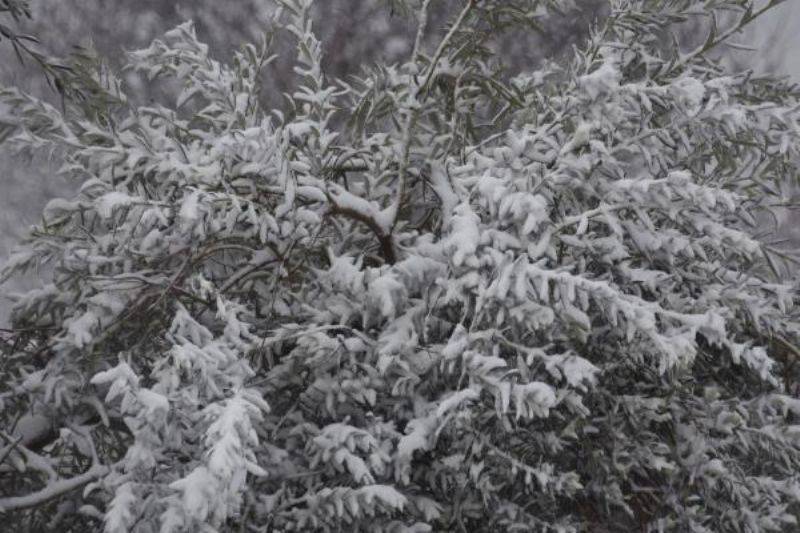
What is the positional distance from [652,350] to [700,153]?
3.61 ft

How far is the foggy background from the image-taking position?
1071cm

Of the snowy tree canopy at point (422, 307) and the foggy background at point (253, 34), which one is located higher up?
the snowy tree canopy at point (422, 307)

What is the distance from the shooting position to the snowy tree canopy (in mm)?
2689

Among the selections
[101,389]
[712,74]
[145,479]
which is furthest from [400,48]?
[145,479]

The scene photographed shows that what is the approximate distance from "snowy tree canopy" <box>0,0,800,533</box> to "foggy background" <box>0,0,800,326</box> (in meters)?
7.09

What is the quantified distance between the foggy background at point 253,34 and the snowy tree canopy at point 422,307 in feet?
23.3

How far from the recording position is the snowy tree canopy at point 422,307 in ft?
8.82

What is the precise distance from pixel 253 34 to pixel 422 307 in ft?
31.3

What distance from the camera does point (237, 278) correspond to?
342cm

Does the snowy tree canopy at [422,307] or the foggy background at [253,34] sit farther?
the foggy background at [253,34]

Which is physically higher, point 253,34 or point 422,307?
point 422,307

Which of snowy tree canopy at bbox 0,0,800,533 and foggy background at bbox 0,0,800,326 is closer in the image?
snowy tree canopy at bbox 0,0,800,533

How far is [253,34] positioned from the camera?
11.8 metres

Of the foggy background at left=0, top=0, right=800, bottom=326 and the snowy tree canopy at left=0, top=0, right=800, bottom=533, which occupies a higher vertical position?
the snowy tree canopy at left=0, top=0, right=800, bottom=533
